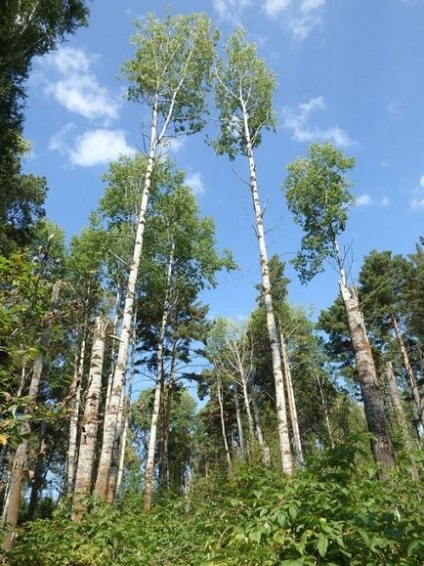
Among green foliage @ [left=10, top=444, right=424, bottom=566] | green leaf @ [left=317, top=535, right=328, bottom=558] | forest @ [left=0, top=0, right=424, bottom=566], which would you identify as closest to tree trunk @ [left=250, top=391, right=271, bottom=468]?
forest @ [left=0, top=0, right=424, bottom=566]

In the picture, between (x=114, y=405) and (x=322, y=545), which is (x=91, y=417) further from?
(x=322, y=545)

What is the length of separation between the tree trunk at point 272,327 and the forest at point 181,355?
6 cm

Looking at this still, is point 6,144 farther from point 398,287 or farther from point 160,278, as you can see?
point 398,287

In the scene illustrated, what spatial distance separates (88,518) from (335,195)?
13701mm

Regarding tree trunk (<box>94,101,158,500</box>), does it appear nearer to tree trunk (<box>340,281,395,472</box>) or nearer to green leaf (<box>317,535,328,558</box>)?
tree trunk (<box>340,281,395,472</box>)

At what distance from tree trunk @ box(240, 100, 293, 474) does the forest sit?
0.21ft

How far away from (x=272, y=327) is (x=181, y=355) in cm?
1157

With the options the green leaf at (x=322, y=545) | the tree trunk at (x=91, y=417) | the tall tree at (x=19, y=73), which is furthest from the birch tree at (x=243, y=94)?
the green leaf at (x=322, y=545)

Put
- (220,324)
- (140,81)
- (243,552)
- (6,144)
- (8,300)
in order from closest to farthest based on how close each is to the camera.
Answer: (243,552)
(8,300)
(6,144)
(140,81)
(220,324)

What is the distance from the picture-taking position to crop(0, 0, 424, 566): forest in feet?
9.83

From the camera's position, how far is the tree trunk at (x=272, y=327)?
938 cm

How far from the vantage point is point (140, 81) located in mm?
14773

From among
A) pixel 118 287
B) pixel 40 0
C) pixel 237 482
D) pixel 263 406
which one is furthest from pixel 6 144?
pixel 263 406

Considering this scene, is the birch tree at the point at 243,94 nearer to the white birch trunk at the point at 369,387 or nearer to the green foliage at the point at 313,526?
the white birch trunk at the point at 369,387
